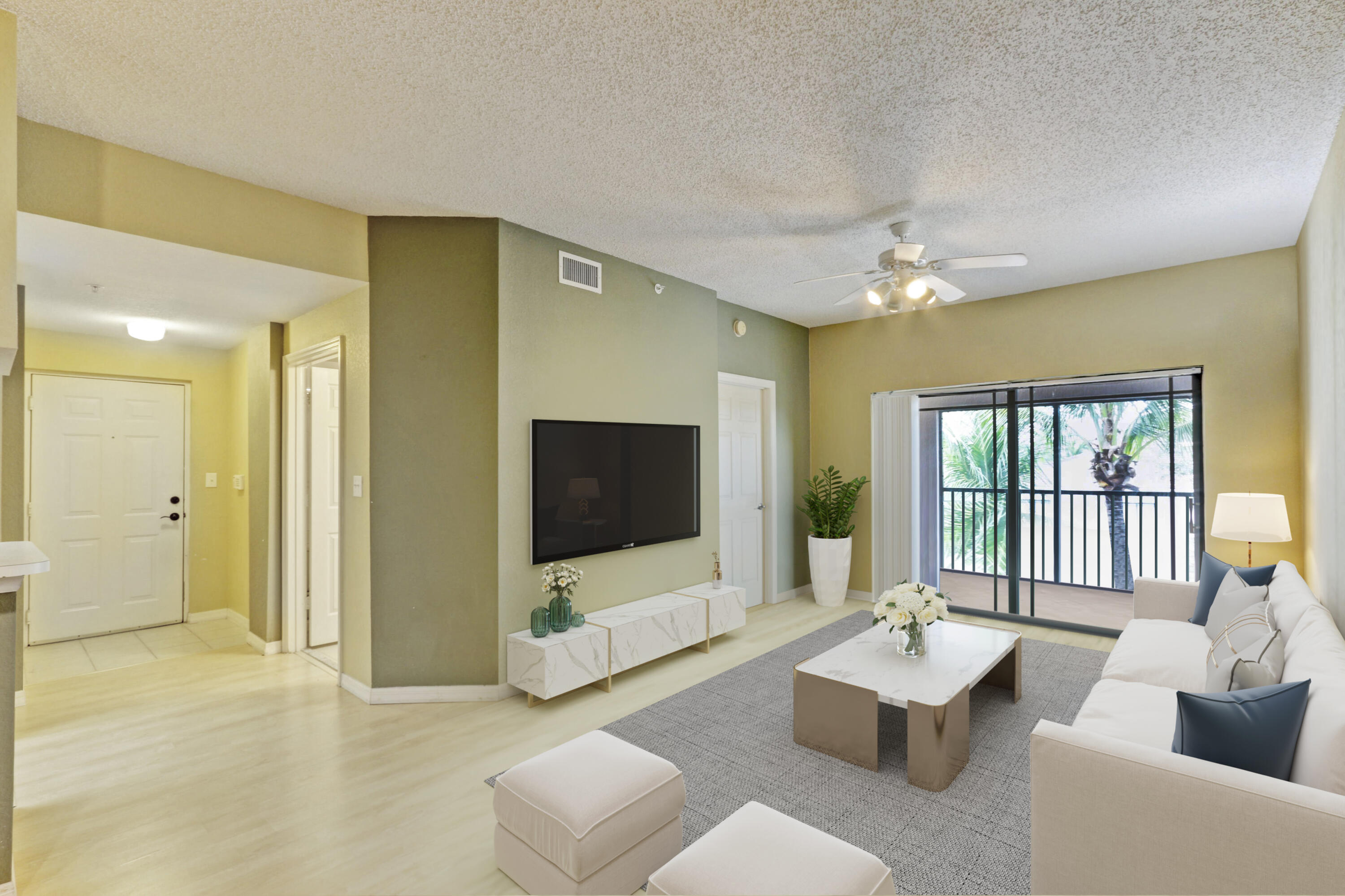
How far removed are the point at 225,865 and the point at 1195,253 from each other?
5.78 meters

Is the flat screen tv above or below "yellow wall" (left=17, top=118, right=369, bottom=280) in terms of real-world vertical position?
below

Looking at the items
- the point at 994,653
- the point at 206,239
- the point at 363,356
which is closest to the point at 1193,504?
the point at 994,653

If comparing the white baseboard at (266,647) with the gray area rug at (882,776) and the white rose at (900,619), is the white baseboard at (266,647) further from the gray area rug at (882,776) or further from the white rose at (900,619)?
the white rose at (900,619)

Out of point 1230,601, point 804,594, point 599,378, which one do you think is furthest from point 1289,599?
point 804,594

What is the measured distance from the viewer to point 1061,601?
508cm

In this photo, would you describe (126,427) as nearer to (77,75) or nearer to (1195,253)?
(77,75)

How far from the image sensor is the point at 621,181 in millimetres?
3012

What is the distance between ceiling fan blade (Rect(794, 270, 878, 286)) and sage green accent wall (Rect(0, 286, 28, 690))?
13.7ft

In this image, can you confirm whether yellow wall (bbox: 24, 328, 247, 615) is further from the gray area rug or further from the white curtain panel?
the white curtain panel

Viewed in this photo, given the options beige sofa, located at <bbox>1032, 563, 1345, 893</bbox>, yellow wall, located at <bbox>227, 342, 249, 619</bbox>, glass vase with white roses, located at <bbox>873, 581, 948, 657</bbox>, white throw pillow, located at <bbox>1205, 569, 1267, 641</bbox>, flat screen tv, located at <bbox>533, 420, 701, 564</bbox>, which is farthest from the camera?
yellow wall, located at <bbox>227, 342, 249, 619</bbox>

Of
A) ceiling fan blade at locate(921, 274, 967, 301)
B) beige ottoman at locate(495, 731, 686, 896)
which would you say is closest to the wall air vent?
ceiling fan blade at locate(921, 274, 967, 301)

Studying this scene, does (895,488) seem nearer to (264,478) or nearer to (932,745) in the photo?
(932,745)

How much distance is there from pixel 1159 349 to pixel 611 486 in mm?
3869

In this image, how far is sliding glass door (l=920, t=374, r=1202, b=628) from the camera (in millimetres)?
4566
